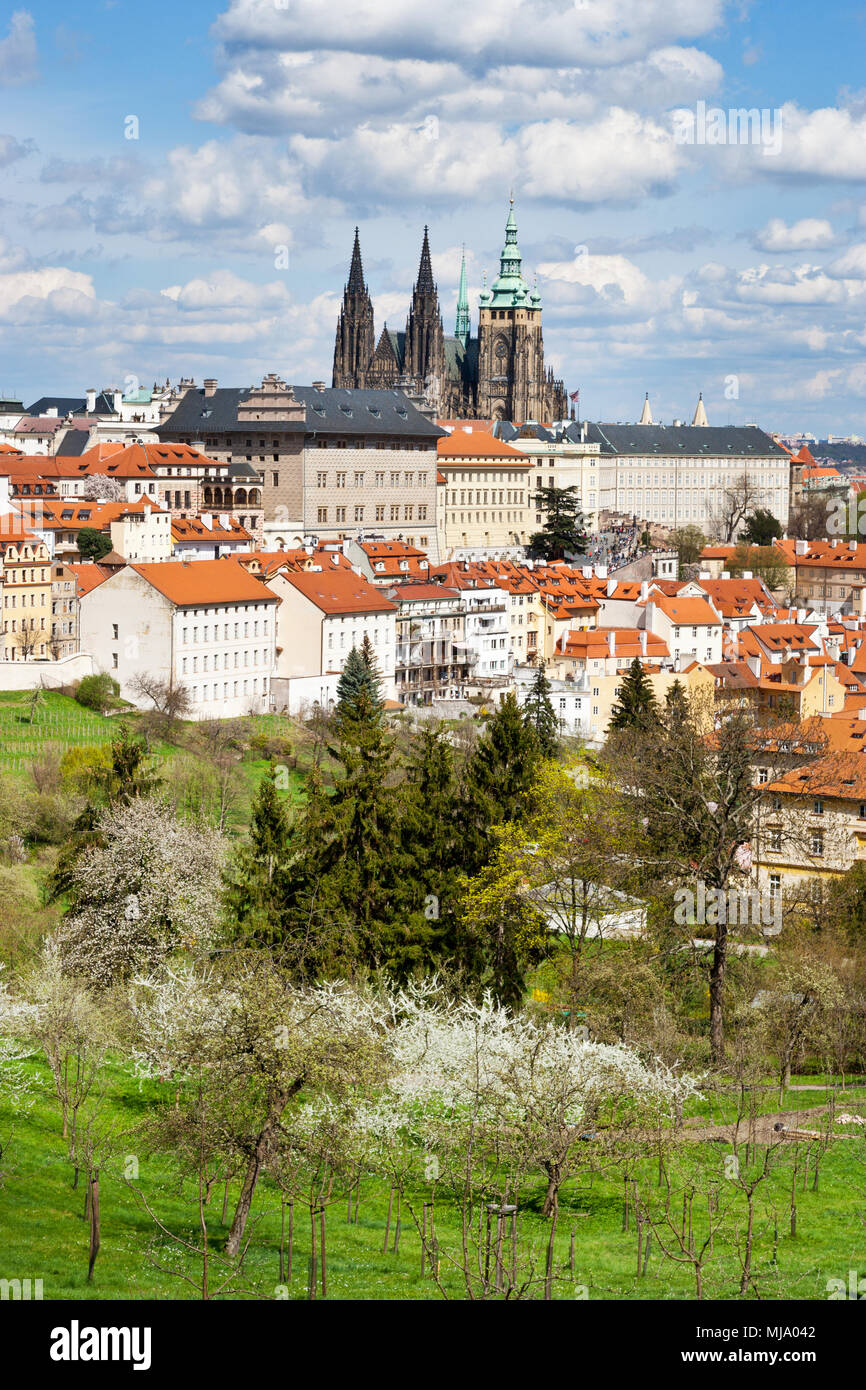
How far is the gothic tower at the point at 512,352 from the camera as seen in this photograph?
15825 cm

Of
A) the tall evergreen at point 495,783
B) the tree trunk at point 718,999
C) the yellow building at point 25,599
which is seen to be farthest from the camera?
the yellow building at point 25,599

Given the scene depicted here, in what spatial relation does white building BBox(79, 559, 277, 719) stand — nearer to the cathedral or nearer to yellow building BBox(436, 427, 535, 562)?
yellow building BBox(436, 427, 535, 562)

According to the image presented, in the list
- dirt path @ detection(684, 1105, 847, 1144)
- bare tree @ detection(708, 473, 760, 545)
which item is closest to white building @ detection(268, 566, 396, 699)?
dirt path @ detection(684, 1105, 847, 1144)

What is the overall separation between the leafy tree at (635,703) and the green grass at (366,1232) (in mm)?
31093

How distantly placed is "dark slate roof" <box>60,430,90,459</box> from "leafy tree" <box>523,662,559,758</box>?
53384 mm

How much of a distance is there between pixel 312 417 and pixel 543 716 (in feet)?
139

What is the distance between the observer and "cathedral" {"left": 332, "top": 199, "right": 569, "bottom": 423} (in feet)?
518

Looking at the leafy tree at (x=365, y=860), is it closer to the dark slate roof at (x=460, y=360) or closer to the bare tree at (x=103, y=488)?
the bare tree at (x=103, y=488)

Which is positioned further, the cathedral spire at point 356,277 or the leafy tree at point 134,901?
the cathedral spire at point 356,277

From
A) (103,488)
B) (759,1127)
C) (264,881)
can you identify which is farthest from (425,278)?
(759,1127)

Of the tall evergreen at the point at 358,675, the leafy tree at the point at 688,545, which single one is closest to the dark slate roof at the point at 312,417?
the leafy tree at the point at 688,545

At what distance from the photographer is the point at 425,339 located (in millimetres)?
161250
